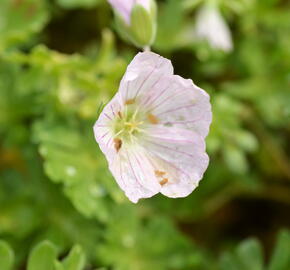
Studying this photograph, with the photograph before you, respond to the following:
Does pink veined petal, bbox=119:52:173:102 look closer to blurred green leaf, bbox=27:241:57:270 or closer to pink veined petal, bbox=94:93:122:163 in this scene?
pink veined petal, bbox=94:93:122:163

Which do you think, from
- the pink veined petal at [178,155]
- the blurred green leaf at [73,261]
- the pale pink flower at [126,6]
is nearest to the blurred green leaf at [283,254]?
the pink veined petal at [178,155]

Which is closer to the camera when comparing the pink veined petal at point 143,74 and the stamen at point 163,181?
the pink veined petal at point 143,74

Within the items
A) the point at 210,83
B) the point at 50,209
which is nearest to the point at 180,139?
the point at 50,209

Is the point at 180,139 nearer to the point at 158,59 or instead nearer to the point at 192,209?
A: the point at 158,59

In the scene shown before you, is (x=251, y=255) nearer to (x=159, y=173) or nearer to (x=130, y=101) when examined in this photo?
(x=159, y=173)

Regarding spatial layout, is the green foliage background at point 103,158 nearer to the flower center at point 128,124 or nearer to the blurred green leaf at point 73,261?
the blurred green leaf at point 73,261

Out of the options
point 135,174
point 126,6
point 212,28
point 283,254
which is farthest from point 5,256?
point 212,28
